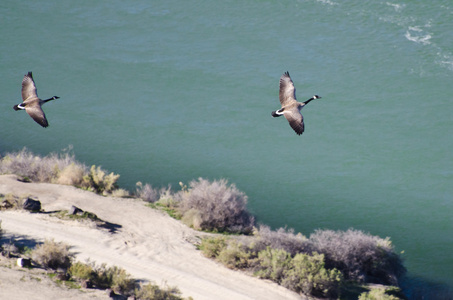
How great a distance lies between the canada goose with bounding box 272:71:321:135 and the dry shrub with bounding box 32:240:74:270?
7.01 meters

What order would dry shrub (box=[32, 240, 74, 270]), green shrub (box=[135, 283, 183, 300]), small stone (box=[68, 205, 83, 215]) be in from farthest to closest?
small stone (box=[68, 205, 83, 215])
dry shrub (box=[32, 240, 74, 270])
green shrub (box=[135, 283, 183, 300])

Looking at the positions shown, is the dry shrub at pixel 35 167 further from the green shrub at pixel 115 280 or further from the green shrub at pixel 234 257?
the green shrub at pixel 115 280

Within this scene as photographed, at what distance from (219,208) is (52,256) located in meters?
6.78

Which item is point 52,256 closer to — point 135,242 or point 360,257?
point 135,242

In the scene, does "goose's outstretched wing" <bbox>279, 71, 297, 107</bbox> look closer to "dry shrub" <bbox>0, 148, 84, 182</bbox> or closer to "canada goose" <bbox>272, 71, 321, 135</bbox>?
"canada goose" <bbox>272, 71, 321, 135</bbox>

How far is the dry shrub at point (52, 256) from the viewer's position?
19.6 meters

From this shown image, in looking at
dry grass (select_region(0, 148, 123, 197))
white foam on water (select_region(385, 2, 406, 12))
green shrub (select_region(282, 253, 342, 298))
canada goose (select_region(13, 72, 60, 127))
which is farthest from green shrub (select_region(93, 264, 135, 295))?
white foam on water (select_region(385, 2, 406, 12))

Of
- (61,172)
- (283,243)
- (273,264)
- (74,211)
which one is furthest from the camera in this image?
(61,172)

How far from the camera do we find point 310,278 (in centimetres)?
2088

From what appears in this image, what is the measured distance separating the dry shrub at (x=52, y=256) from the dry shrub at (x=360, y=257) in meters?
7.95

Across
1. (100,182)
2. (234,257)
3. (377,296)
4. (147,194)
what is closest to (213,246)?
(234,257)

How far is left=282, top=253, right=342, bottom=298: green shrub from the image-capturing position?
2105cm

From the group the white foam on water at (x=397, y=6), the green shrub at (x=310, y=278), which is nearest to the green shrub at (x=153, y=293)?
the green shrub at (x=310, y=278)

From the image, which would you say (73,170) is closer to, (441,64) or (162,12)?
(162,12)
